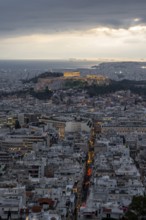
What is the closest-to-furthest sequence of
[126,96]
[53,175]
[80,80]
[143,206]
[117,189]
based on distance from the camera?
[143,206] → [117,189] → [53,175] → [126,96] → [80,80]

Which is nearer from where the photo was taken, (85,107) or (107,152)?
(107,152)

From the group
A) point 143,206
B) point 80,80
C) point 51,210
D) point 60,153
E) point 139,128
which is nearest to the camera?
point 143,206

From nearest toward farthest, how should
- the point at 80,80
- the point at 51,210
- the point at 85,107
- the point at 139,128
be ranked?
the point at 51,210 → the point at 139,128 → the point at 85,107 → the point at 80,80

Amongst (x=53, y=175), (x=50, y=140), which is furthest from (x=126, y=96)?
(x=53, y=175)

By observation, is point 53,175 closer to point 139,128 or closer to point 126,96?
point 139,128

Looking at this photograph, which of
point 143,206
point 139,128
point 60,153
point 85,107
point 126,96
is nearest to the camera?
point 143,206

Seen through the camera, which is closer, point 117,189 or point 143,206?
point 143,206

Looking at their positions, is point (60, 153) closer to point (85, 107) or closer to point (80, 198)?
point (80, 198)

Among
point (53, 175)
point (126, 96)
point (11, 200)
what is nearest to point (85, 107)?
point (126, 96)
